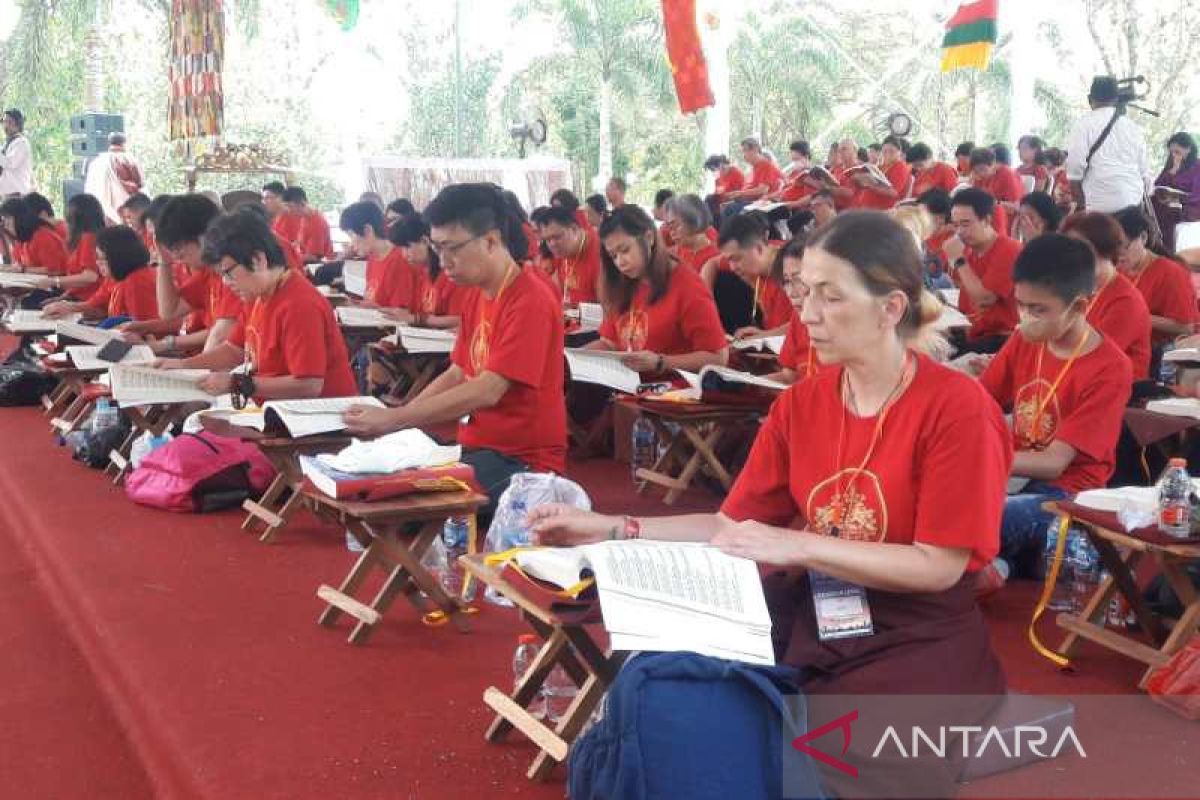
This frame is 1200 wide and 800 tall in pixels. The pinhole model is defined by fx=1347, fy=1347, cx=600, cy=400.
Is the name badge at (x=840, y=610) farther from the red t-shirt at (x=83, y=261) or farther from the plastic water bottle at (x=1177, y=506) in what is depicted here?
the red t-shirt at (x=83, y=261)

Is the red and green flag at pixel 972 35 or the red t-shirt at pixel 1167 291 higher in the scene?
the red and green flag at pixel 972 35

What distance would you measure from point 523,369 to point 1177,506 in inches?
73.7

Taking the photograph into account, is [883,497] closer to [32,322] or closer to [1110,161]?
[32,322]

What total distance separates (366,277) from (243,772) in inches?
252

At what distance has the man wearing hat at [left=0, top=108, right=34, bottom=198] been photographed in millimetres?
14242

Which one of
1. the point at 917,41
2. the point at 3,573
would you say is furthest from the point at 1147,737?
the point at 917,41

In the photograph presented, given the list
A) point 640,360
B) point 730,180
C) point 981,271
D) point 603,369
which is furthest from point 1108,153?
point 730,180

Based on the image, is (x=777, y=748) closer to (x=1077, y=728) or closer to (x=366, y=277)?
(x=1077, y=728)

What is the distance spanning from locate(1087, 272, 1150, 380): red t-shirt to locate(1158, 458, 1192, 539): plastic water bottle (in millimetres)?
1929

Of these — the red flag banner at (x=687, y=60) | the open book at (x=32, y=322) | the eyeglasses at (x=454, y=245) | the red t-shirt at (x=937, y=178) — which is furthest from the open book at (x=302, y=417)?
the red t-shirt at (x=937, y=178)

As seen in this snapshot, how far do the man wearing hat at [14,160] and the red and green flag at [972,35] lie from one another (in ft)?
31.2

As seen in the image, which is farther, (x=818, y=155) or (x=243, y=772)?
(x=818, y=155)

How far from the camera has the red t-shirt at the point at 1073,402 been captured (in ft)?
12.5

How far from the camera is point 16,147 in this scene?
1433cm
